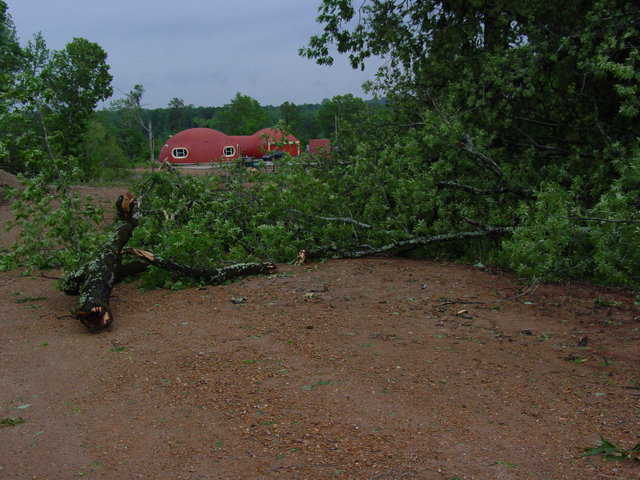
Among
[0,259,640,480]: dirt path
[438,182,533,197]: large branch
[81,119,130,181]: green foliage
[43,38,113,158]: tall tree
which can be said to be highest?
[43,38,113,158]: tall tree

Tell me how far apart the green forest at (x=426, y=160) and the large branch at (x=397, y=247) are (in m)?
0.02

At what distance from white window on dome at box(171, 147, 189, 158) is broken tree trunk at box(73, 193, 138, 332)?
114 ft

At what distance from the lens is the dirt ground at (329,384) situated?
9.21 feet

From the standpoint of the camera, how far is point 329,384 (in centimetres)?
358

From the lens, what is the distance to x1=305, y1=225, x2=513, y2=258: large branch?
6758 mm

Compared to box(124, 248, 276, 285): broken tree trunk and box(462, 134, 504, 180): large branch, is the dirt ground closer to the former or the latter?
box(124, 248, 276, 285): broken tree trunk

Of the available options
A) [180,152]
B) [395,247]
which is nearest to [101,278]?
[395,247]

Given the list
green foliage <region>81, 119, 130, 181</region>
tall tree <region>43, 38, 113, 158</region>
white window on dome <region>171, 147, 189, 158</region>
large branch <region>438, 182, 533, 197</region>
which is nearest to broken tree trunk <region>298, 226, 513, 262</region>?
large branch <region>438, 182, 533, 197</region>

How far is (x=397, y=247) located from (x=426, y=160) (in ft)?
5.02

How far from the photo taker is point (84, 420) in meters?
3.32

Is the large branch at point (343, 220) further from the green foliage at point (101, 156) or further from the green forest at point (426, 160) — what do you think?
the green foliage at point (101, 156)

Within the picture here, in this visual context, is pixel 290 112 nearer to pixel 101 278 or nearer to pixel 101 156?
pixel 101 156

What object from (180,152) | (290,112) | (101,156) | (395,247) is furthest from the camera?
(290,112)

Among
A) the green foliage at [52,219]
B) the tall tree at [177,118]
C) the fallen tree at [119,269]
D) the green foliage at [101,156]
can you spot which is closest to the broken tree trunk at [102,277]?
the fallen tree at [119,269]
